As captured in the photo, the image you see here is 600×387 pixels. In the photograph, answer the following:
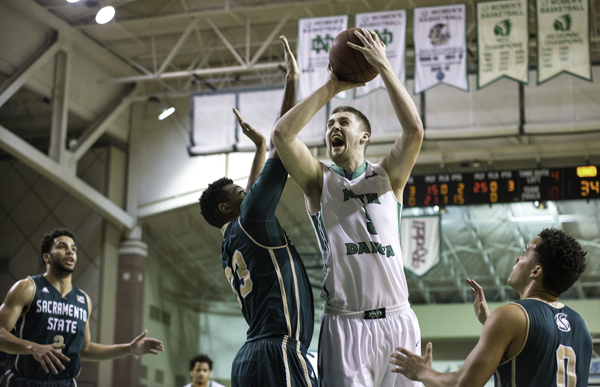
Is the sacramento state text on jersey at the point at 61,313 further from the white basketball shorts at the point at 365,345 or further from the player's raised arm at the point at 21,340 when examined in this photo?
the white basketball shorts at the point at 365,345

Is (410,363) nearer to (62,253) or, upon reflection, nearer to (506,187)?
(62,253)

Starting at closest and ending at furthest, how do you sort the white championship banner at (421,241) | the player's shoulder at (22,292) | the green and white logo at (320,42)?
the player's shoulder at (22,292) → the green and white logo at (320,42) → the white championship banner at (421,241)

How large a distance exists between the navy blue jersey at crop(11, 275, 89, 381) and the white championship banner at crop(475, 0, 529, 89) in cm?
830

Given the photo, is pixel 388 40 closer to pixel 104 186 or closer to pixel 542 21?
pixel 542 21

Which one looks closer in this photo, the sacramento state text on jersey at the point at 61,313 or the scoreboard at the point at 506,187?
the sacramento state text on jersey at the point at 61,313

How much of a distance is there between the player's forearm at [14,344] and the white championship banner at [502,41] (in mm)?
8932

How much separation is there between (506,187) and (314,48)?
4253mm

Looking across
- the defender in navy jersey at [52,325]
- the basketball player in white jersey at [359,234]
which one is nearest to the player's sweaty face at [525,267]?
the basketball player in white jersey at [359,234]

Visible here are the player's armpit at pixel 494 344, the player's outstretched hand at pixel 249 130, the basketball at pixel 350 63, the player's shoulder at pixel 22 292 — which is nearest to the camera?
the player's armpit at pixel 494 344

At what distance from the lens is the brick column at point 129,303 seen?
1617cm

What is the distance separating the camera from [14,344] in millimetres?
5254

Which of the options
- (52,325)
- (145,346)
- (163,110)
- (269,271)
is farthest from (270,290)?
(163,110)

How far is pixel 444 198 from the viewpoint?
11648 mm

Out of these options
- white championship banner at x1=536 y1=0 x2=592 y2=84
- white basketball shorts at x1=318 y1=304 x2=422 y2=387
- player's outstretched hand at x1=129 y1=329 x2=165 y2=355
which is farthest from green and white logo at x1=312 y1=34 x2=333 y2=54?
white basketball shorts at x1=318 y1=304 x2=422 y2=387
